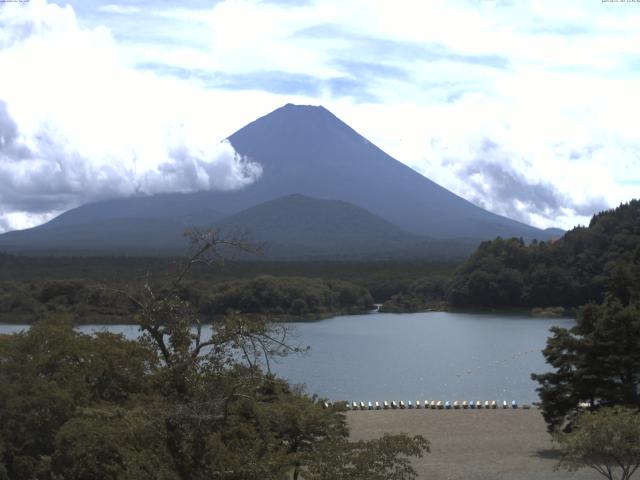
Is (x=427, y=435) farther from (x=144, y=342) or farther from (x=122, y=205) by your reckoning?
(x=122, y=205)

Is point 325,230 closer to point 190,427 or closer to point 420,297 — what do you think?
point 420,297

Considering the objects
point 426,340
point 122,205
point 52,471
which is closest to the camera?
point 52,471

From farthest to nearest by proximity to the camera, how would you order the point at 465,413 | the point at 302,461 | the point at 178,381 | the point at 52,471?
the point at 465,413, the point at 52,471, the point at 302,461, the point at 178,381

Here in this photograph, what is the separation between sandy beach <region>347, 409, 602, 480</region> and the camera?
1295 cm

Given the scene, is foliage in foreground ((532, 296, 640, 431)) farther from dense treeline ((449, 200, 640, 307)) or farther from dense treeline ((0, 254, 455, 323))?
dense treeline ((449, 200, 640, 307))

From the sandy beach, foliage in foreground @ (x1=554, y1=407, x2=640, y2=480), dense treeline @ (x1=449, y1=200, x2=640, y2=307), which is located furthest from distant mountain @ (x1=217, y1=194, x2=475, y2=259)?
foliage in foreground @ (x1=554, y1=407, x2=640, y2=480)

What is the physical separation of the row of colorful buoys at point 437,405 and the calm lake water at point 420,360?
106 centimetres

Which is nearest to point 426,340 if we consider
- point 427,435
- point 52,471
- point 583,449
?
point 427,435

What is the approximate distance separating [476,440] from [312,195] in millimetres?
125346

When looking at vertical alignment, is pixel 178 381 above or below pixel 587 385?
above

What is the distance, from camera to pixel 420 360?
2959cm

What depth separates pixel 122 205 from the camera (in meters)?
155

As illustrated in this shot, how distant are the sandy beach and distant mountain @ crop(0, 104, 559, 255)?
102 meters

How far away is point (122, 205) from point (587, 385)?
146 m
